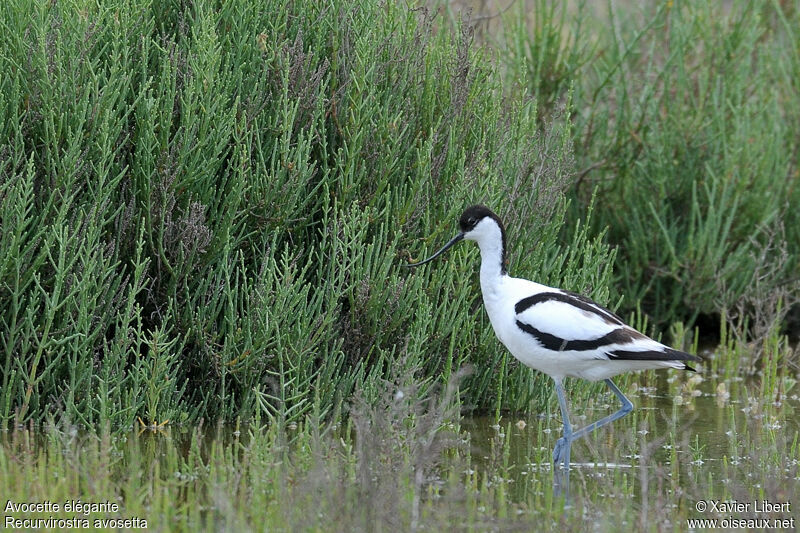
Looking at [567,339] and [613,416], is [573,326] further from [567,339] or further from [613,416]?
[613,416]

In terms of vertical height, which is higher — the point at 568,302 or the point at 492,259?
the point at 492,259

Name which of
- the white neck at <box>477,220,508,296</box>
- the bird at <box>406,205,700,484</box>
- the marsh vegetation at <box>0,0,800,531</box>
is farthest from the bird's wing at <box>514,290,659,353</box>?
the marsh vegetation at <box>0,0,800,531</box>

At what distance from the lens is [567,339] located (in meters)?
5.29

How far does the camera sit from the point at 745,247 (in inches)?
305

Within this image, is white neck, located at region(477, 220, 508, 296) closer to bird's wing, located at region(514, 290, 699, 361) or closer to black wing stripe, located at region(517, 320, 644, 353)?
bird's wing, located at region(514, 290, 699, 361)

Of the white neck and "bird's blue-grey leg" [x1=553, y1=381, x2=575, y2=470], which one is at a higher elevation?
the white neck

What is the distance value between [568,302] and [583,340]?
0.63ft

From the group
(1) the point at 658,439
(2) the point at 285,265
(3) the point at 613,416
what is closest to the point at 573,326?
(3) the point at 613,416

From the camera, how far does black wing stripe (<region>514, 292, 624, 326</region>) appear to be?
5367 mm

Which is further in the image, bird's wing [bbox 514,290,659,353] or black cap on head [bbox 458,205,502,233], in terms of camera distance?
black cap on head [bbox 458,205,502,233]

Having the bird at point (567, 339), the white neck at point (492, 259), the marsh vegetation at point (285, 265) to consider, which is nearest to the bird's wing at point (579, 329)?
the bird at point (567, 339)

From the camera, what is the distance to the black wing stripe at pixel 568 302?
5.37 m

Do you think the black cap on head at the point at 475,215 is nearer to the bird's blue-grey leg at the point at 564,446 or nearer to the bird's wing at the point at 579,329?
the bird's wing at the point at 579,329

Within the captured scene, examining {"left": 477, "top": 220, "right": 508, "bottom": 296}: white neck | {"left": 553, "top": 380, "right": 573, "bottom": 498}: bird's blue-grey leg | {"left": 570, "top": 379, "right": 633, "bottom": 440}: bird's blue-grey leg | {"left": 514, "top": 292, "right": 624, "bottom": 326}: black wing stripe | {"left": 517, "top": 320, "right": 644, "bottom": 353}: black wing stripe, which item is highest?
{"left": 477, "top": 220, "right": 508, "bottom": 296}: white neck
